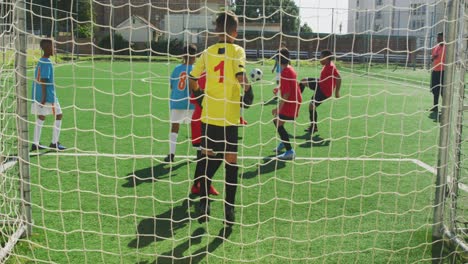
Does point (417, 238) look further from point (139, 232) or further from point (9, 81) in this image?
point (9, 81)

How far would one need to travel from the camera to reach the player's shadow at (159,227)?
4.56 m

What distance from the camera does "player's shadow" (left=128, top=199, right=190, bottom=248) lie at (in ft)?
15.0

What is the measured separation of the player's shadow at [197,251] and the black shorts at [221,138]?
0.81 metres

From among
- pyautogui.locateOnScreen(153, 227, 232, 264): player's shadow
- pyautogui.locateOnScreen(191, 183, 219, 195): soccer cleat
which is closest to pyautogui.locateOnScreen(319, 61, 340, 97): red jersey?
pyautogui.locateOnScreen(191, 183, 219, 195): soccer cleat

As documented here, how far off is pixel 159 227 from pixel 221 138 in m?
1.09

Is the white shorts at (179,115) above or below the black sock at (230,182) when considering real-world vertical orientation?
above

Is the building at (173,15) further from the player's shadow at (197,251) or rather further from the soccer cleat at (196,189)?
the player's shadow at (197,251)

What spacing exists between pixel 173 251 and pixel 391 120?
9.01m

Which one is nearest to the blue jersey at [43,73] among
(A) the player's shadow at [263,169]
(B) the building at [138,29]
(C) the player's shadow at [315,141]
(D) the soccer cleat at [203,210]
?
(B) the building at [138,29]

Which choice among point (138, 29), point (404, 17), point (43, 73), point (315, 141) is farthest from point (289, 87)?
point (404, 17)

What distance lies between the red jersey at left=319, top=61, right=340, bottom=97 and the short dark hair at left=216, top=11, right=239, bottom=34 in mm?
4494

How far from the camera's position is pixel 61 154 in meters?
7.93

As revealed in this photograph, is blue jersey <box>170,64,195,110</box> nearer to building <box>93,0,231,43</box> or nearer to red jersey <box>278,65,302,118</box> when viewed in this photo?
Answer: building <box>93,0,231,43</box>

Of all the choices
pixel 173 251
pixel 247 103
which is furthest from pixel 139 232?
pixel 247 103
